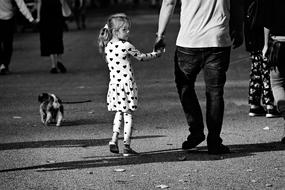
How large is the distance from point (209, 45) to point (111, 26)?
A: 3.27 feet

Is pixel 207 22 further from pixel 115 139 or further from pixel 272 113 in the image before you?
pixel 272 113

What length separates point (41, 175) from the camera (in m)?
8.96

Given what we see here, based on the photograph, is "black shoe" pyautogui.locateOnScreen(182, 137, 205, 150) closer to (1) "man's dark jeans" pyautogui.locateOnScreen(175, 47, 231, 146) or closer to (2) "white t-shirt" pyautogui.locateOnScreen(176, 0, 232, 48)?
(1) "man's dark jeans" pyautogui.locateOnScreen(175, 47, 231, 146)

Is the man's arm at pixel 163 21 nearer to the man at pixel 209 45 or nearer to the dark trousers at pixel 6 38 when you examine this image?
the man at pixel 209 45

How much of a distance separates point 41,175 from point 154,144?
2.05 meters

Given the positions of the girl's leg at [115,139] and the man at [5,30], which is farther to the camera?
the man at [5,30]

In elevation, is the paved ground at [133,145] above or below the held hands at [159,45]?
below

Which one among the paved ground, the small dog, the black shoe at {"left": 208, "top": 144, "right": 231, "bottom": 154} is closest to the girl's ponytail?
the paved ground

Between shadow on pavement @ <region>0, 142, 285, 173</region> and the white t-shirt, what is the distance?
3.58 ft

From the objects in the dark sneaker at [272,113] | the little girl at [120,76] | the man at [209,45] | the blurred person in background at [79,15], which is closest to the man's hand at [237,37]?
the man at [209,45]

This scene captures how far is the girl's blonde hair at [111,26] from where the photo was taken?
9906 mm

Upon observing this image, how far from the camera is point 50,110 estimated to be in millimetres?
12422

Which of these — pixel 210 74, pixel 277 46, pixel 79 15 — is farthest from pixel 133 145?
pixel 79 15

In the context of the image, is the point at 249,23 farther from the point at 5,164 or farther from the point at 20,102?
the point at 20,102
